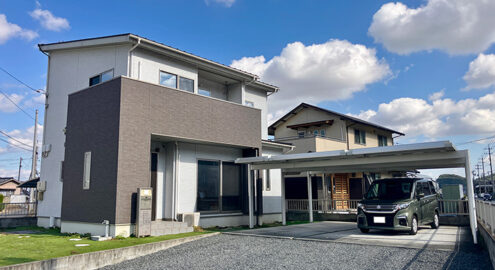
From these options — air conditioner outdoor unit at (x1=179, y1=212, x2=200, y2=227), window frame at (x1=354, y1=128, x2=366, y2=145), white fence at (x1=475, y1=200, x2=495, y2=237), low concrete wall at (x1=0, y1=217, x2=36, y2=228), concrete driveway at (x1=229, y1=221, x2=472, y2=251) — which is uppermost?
window frame at (x1=354, y1=128, x2=366, y2=145)

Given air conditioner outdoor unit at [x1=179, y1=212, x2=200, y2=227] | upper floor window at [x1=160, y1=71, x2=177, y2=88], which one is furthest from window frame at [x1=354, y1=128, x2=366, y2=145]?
air conditioner outdoor unit at [x1=179, y1=212, x2=200, y2=227]

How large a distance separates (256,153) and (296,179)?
343 inches

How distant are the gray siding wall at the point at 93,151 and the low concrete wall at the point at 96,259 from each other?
1841 mm

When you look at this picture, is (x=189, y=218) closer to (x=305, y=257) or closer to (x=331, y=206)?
(x=305, y=257)

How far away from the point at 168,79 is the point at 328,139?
14.2 metres

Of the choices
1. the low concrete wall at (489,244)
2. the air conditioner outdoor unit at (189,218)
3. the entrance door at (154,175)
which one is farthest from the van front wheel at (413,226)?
the entrance door at (154,175)

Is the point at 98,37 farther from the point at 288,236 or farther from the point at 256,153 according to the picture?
the point at 288,236

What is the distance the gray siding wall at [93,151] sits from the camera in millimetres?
10711

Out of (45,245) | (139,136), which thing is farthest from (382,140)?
(45,245)

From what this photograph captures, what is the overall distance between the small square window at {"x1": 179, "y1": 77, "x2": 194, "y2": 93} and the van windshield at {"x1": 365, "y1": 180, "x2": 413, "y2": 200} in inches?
298

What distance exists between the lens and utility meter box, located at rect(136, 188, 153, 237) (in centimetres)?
1056

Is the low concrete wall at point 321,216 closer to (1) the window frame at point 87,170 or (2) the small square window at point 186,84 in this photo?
(2) the small square window at point 186,84

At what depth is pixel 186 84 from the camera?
1402 centimetres

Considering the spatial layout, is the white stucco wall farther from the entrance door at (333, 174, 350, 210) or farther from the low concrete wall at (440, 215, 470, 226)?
the entrance door at (333, 174, 350, 210)
